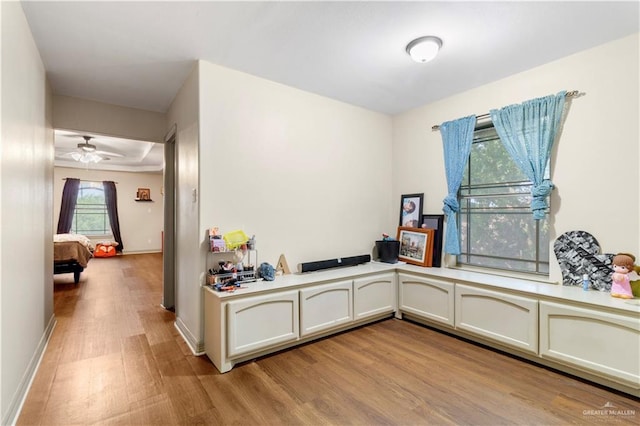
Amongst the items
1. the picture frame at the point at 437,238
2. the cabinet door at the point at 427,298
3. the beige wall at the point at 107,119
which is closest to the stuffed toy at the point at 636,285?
the cabinet door at the point at 427,298

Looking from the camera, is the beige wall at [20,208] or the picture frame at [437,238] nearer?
the beige wall at [20,208]

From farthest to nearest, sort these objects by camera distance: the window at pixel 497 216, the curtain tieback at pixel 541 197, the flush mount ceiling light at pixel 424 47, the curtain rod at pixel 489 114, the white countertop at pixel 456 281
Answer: the window at pixel 497 216, the curtain tieback at pixel 541 197, the curtain rod at pixel 489 114, the flush mount ceiling light at pixel 424 47, the white countertop at pixel 456 281

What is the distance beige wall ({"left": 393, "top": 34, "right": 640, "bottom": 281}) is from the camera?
7.49 feet

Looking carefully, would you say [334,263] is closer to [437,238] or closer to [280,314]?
[280,314]

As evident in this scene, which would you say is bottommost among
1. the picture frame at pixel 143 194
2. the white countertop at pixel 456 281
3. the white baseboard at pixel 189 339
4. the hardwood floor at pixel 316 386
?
the hardwood floor at pixel 316 386

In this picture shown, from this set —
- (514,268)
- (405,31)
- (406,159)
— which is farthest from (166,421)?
(406,159)

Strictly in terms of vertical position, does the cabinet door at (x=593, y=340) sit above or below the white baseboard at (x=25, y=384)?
above

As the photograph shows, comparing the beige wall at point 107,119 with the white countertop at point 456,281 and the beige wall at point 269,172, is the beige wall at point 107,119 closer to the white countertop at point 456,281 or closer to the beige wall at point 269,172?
the beige wall at point 269,172

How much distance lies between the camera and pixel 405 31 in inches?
86.2

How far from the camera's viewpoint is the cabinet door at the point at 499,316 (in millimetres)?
2387

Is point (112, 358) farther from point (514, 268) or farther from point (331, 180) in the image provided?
point (514, 268)

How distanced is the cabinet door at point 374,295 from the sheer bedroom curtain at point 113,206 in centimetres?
854

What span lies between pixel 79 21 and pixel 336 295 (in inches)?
116

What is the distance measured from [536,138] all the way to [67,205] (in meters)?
10.5
